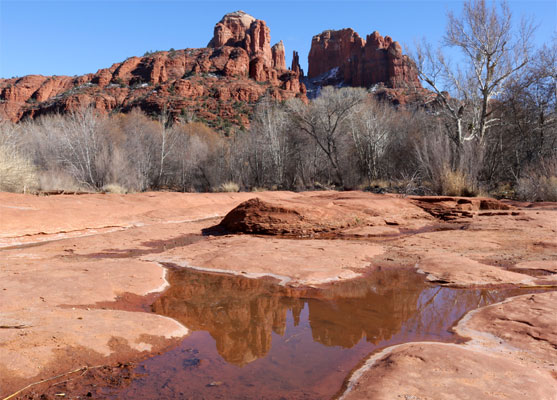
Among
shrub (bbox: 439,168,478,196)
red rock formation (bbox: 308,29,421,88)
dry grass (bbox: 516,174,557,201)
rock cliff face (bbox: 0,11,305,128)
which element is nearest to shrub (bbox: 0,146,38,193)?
shrub (bbox: 439,168,478,196)

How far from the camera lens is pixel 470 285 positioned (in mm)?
4391

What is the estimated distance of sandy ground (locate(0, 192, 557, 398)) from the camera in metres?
2.47

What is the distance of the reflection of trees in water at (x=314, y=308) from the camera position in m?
3.11

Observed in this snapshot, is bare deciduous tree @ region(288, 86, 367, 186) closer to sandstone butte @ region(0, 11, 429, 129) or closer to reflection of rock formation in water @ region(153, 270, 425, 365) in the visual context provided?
reflection of rock formation in water @ region(153, 270, 425, 365)

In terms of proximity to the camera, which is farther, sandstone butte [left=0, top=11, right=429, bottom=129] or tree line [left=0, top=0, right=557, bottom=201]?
sandstone butte [left=0, top=11, right=429, bottom=129]

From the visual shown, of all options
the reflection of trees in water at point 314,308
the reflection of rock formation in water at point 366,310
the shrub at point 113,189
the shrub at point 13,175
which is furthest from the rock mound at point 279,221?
the shrub at point 113,189

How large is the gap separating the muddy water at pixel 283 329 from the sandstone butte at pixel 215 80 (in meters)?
48.1

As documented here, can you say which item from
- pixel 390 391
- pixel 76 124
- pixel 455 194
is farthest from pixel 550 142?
pixel 76 124

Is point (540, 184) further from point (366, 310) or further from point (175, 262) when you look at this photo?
point (175, 262)

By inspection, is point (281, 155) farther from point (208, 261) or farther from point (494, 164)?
point (208, 261)

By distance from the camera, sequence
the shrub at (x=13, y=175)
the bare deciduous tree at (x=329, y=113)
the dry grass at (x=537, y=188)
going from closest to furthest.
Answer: the dry grass at (x=537, y=188)
the shrub at (x=13, y=175)
the bare deciduous tree at (x=329, y=113)

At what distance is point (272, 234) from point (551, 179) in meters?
10.1

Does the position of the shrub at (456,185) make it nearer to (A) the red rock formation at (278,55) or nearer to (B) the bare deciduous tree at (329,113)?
(B) the bare deciduous tree at (329,113)

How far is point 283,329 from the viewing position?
329 cm
